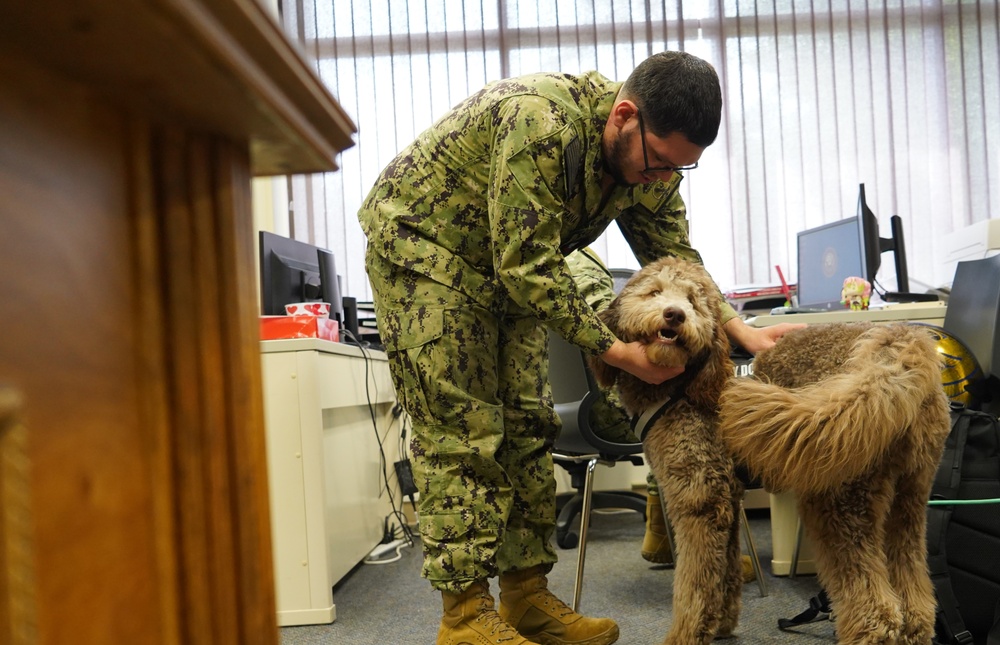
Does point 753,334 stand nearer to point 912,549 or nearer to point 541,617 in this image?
point 912,549

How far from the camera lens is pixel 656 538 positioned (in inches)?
103

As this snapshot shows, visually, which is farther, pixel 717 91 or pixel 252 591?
pixel 717 91

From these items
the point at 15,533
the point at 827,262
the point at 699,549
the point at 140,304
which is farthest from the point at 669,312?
the point at 827,262

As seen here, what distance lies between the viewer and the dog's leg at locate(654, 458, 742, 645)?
4.88 feet

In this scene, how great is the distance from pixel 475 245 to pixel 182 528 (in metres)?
1.16

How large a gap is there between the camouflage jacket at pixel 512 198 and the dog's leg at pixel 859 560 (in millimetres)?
503

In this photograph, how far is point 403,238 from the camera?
1.58m

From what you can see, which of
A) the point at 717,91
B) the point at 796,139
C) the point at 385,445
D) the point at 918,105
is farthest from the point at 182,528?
the point at 918,105

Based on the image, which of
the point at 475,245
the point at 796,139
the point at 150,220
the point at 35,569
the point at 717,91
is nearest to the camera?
the point at 35,569

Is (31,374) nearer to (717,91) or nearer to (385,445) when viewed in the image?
(717,91)

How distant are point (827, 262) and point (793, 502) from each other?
1.28 meters

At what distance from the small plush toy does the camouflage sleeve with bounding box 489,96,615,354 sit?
61.1 inches

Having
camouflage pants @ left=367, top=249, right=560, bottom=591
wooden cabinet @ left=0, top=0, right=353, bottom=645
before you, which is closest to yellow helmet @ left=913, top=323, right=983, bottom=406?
camouflage pants @ left=367, top=249, right=560, bottom=591

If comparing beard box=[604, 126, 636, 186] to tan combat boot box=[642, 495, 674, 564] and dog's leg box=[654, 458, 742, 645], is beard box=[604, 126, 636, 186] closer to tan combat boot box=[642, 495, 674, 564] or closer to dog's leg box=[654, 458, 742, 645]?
dog's leg box=[654, 458, 742, 645]
